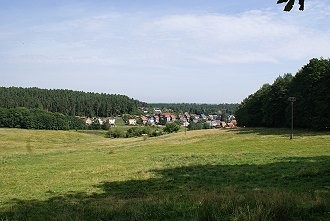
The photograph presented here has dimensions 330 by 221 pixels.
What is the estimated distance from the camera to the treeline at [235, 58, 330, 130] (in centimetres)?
6906

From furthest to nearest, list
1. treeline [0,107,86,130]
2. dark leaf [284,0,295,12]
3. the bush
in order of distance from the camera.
A: treeline [0,107,86,130] < the bush < dark leaf [284,0,295,12]

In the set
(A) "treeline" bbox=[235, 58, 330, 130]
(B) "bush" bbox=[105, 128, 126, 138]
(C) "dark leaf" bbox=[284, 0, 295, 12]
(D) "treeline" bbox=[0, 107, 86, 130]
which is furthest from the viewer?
(D) "treeline" bbox=[0, 107, 86, 130]

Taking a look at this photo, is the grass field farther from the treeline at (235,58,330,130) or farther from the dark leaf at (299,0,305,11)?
the treeline at (235,58,330,130)

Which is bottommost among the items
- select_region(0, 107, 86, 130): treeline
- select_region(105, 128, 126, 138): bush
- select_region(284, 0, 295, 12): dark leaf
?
select_region(105, 128, 126, 138): bush

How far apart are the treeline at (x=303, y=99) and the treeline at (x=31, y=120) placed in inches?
4066

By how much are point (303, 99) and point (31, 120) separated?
4811 inches

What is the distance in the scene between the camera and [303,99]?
7331cm

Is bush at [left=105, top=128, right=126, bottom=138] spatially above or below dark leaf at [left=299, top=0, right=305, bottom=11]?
below

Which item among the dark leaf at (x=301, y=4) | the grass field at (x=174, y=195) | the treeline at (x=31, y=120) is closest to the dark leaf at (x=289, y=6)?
the dark leaf at (x=301, y=4)

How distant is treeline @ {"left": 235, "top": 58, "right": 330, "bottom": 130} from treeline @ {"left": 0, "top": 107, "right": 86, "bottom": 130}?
339 feet

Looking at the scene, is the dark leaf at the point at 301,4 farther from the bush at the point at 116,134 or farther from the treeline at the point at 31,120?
the treeline at the point at 31,120

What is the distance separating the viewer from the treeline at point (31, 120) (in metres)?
161

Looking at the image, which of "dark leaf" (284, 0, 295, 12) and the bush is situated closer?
"dark leaf" (284, 0, 295, 12)

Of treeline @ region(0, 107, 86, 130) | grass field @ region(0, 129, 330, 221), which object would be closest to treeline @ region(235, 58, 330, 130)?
grass field @ region(0, 129, 330, 221)
